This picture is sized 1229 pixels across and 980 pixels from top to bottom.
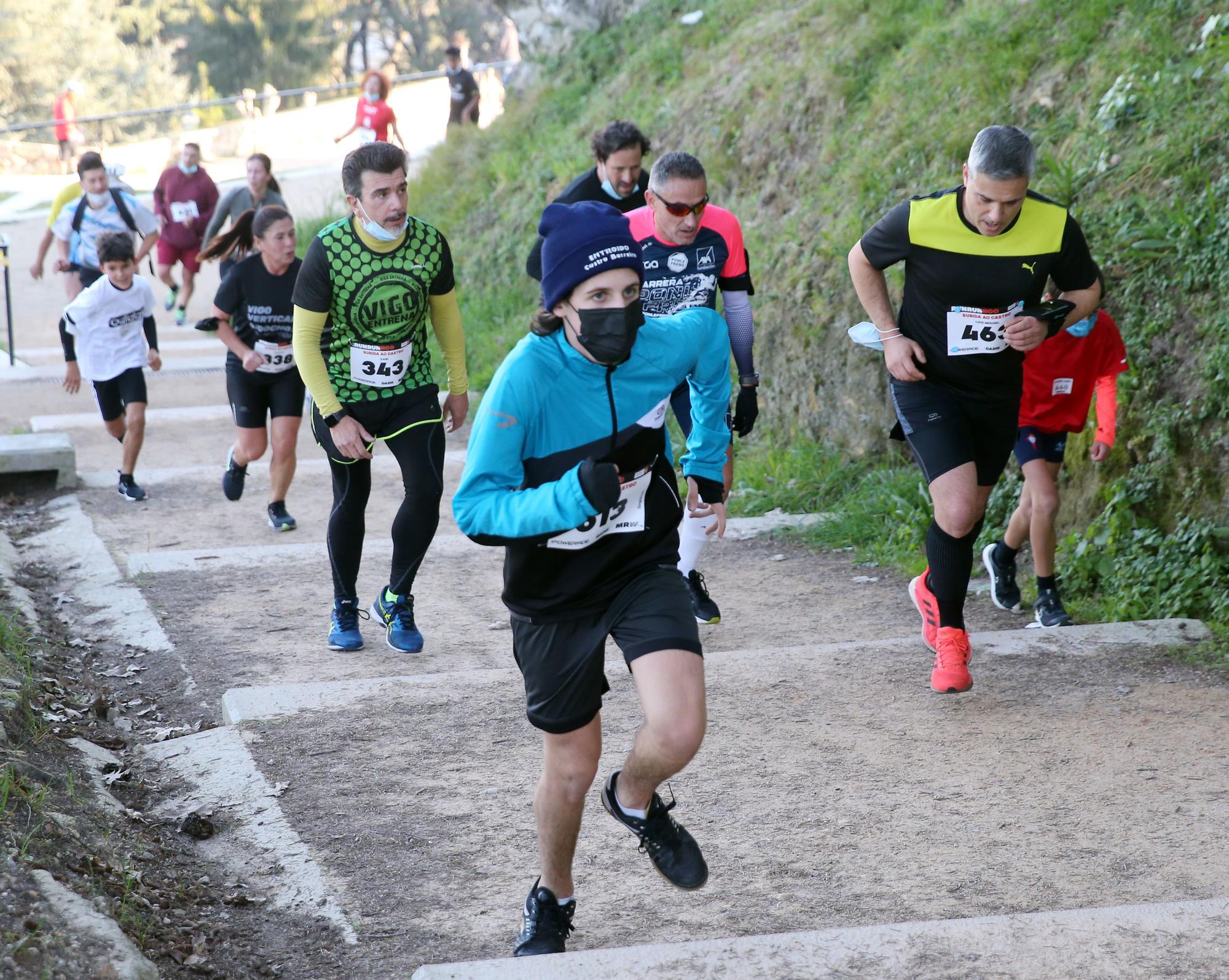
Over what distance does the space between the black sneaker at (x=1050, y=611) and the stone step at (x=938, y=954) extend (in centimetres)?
306

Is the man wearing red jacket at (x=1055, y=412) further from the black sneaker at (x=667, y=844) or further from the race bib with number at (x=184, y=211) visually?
the race bib with number at (x=184, y=211)

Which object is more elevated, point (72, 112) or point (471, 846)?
point (72, 112)

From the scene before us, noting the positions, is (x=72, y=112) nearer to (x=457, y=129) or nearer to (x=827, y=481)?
(x=457, y=129)

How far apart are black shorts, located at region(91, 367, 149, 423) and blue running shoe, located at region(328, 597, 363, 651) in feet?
12.8

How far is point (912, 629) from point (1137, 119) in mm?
3262

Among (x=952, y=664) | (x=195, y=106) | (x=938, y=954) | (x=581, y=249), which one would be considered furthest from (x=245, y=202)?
(x=195, y=106)

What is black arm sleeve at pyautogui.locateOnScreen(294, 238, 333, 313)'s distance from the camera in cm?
526

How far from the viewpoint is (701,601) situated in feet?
20.1

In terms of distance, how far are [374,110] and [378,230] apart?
15.5 metres

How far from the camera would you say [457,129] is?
18.9 m

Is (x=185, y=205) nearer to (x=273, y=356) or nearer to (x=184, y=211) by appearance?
(x=184, y=211)

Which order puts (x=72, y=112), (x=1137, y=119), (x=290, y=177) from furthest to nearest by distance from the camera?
(x=72, y=112) < (x=290, y=177) < (x=1137, y=119)

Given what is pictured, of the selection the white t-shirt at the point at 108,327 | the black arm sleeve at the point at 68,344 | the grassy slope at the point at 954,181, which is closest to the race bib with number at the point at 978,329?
the grassy slope at the point at 954,181

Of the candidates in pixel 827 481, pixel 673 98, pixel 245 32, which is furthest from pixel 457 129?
pixel 245 32
